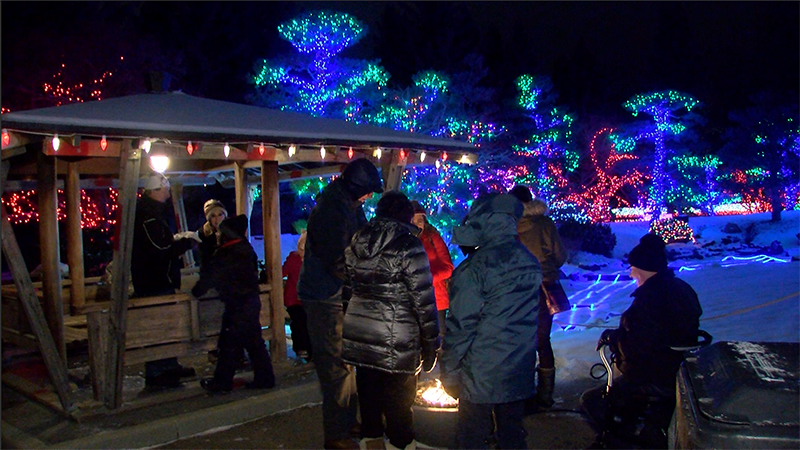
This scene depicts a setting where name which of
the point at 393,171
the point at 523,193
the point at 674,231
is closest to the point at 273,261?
the point at 393,171

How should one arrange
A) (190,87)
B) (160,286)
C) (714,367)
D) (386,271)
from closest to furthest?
(714,367) → (386,271) → (160,286) → (190,87)

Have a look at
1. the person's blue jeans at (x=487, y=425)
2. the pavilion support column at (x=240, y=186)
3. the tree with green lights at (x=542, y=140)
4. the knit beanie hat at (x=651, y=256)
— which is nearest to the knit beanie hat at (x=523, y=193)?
the knit beanie hat at (x=651, y=256)

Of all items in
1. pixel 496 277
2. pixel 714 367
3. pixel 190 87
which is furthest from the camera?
pixel 190 87

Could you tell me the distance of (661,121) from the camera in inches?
961

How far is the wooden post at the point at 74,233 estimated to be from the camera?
8586 millimetres

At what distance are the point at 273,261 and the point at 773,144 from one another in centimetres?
2794

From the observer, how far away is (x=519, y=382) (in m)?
3.46

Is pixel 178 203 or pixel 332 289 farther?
pixel 178 203

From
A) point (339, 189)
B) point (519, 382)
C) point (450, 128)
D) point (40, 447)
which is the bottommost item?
point (40, 447)

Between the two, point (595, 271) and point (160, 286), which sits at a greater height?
point (160, 286)

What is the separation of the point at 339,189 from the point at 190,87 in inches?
831

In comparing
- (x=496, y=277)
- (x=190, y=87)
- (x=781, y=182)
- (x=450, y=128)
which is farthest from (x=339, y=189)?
(x=781, y=182)

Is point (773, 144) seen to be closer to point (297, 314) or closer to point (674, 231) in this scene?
point (674, 231)

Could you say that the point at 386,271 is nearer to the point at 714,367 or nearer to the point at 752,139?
the point at 714,367
